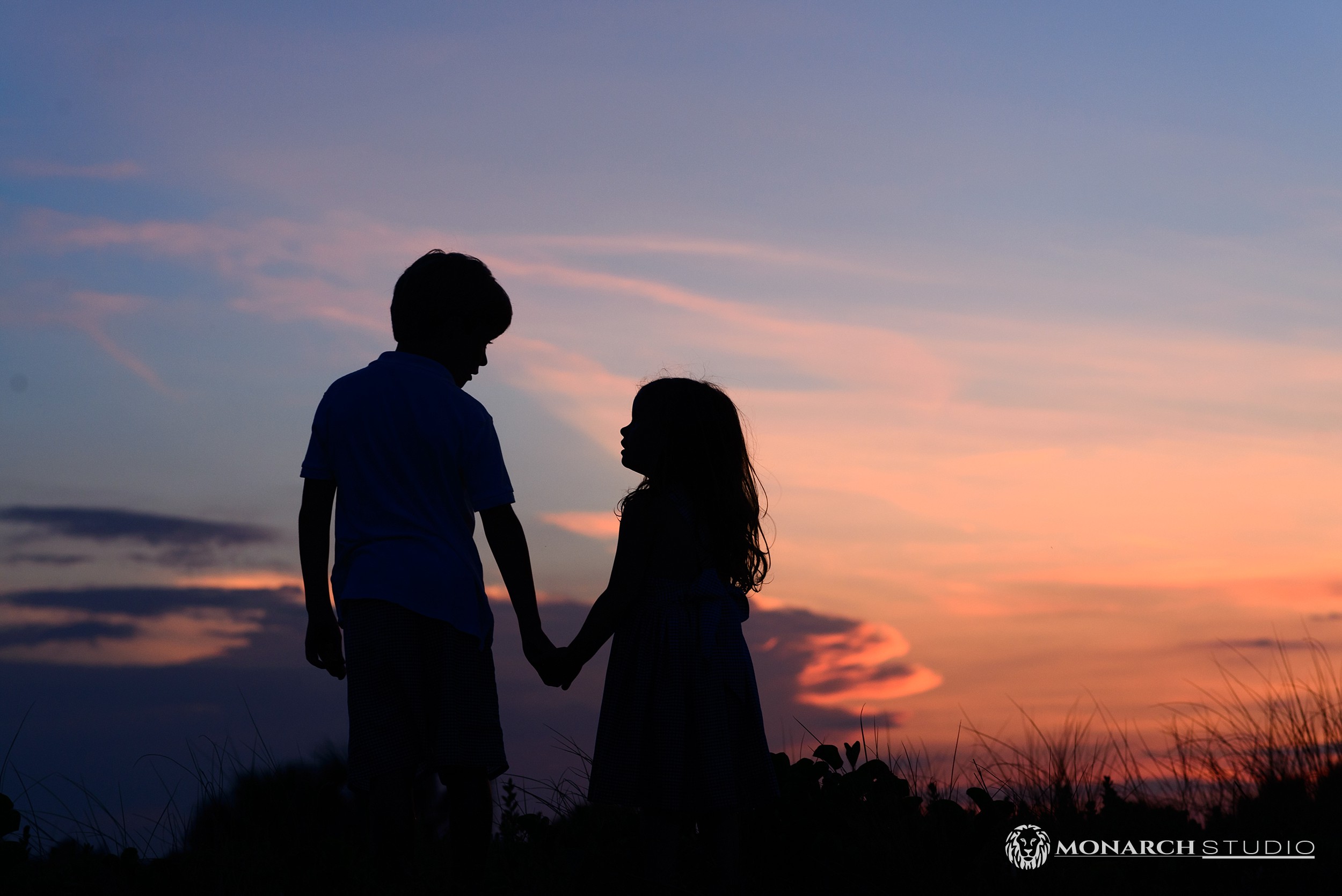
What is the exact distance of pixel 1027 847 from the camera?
4902 mm

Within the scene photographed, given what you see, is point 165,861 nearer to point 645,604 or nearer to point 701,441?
point 645,604

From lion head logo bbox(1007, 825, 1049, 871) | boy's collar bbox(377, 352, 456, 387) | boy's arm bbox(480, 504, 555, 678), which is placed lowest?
lion head logo bbox(1007, 825, 1049, 871)

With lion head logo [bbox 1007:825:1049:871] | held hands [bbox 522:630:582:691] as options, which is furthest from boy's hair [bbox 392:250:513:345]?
lion head logo [bbox 1007:825:1049:871]

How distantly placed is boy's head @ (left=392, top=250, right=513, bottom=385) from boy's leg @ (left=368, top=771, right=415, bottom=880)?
5.01 feet

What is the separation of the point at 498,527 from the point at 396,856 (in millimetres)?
1219

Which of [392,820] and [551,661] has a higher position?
[551,661]

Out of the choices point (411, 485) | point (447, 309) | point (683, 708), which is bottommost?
point (683, 708)

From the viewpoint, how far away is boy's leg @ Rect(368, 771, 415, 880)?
3.97 metres

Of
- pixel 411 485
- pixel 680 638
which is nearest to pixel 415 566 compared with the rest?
pixel 411 485

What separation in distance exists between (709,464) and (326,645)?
5.54 feet

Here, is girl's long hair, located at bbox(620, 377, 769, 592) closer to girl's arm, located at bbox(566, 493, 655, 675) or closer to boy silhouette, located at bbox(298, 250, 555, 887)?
girl's arm, located at bbox(566, 493, 655, 675)

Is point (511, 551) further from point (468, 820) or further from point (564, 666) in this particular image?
point (468, 820)

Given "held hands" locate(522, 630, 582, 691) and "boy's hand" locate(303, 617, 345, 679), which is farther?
"held hands" locate(522, 630, 582, 691)

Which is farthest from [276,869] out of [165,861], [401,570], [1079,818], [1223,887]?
[1223,887]
